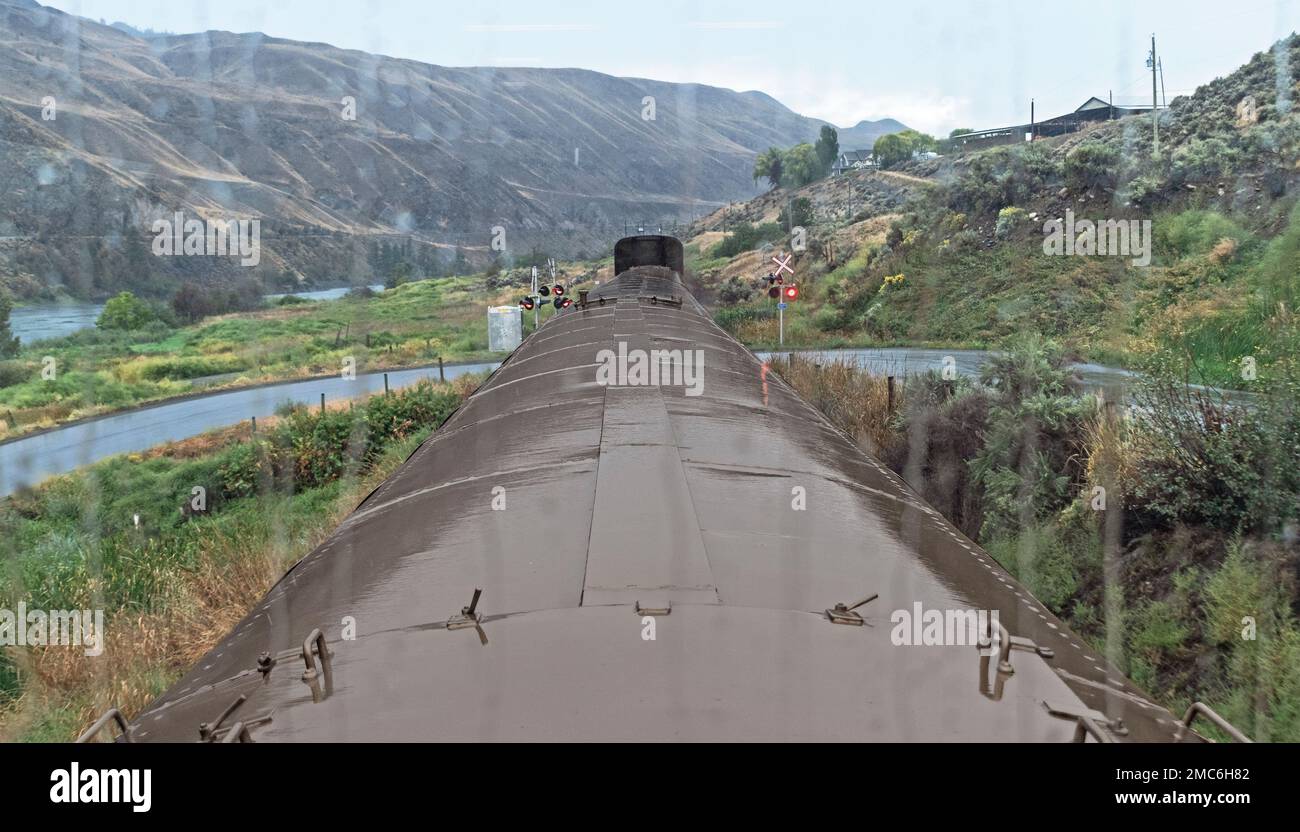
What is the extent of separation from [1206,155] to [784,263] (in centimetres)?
1558

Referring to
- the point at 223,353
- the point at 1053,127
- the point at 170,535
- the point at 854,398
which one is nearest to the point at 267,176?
the point at 223,353

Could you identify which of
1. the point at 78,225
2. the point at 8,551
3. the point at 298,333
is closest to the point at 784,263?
the point at 8,551

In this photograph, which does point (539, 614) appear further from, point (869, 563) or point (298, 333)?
point (298, 333)

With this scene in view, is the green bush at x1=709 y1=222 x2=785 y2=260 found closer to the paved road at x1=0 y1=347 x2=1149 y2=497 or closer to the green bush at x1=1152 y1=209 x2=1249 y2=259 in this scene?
the paved road at x1=0 y1=347 x2=1149 y2=497

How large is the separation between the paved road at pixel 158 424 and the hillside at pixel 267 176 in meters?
46.4

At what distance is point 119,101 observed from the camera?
133875 mm

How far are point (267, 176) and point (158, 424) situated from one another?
113753 mm

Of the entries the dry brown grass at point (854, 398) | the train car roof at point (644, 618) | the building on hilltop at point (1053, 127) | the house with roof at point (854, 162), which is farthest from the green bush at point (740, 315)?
the house with roof at point (854, 162)

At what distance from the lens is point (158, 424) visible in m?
31.6

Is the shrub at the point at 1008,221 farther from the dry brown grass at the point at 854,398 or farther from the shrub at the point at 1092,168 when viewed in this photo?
the dry brown grass at the point at 854,398

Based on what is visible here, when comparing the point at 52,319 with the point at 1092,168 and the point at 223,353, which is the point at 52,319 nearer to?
the point at 223,353

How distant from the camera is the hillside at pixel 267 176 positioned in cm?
8369

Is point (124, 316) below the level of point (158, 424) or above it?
above

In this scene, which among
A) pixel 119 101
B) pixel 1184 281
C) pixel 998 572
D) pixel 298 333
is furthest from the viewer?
pixel 119 101
